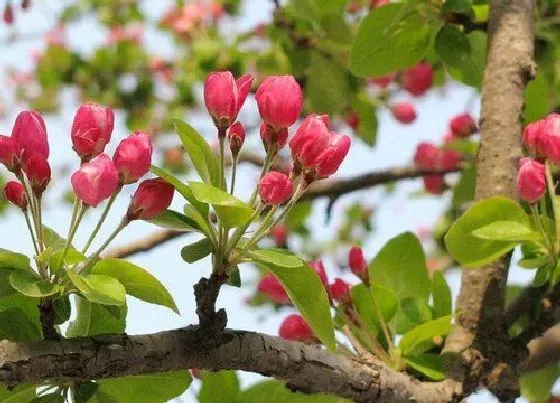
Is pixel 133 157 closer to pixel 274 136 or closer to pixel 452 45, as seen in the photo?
pixel 274 136

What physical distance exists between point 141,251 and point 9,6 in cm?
76

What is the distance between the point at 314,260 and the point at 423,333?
0.29m

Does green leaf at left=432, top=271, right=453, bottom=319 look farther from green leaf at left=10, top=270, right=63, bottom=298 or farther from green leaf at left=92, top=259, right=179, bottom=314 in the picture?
green leaf at left=10, top=270, right=63, bottom=298

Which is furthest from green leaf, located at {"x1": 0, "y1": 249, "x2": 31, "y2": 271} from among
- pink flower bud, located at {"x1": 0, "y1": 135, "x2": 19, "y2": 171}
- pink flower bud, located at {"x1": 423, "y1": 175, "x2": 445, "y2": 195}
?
Answer: pink flower bud, located at {"x1": 423, "y1": 175, "x2": 445, "y2": 195}

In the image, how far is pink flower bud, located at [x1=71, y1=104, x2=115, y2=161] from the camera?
3.05 feet

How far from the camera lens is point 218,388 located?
1254 millimetres

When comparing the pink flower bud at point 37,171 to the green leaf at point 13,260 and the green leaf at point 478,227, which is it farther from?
the green leaf at point 478,227

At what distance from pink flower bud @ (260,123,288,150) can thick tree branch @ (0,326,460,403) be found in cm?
20

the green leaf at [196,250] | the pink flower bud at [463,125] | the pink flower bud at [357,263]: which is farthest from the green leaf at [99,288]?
the pink flower bud at [463,125]

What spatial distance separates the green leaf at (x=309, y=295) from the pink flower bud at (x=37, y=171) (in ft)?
0.77

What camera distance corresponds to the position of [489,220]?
116 cm

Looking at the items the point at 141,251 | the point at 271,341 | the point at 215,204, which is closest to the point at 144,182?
the point at 215,204

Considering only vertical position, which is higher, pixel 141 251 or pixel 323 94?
pixel 323 94

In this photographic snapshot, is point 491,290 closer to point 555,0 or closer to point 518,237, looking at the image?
point 518,237
